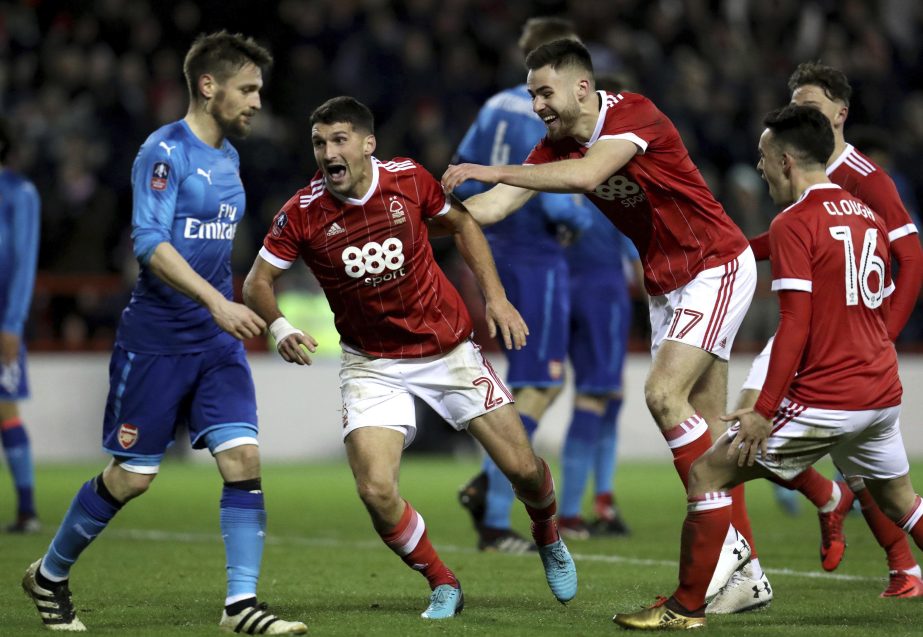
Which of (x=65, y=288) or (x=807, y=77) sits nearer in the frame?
(x=807, y=77)

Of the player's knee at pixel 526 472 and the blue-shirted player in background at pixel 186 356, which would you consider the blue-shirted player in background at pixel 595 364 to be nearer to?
the player's knee at pixel 526 472

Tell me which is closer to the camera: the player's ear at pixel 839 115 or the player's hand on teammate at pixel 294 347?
the player's hand on teammate at pixel 294 347

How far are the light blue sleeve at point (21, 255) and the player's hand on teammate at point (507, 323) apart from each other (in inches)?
180

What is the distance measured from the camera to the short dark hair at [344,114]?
6.00 meters

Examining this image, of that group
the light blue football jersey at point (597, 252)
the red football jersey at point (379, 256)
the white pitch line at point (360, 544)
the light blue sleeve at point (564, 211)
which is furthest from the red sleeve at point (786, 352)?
the light blue football jersey at point (597, 252)

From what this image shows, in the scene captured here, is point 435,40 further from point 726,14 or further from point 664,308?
point 664,308

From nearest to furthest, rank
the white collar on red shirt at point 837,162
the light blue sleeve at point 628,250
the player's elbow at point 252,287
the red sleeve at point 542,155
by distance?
1. the player's elbow at point 252,287
2. the red sleeve at point 542,155
3. the white collar on red shirt at point 837,162
4. the light blue sleeve at point 628,250

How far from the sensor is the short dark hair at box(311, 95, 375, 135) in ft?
19.7

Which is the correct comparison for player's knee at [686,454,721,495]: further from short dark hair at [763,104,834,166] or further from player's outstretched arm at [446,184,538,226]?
player's outstretched arm at [446,184,538,226]

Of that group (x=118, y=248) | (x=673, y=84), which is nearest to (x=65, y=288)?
(x=118, y=248)

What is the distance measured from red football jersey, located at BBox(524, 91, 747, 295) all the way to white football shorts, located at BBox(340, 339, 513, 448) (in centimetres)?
92

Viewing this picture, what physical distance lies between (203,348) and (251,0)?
14.4 metres

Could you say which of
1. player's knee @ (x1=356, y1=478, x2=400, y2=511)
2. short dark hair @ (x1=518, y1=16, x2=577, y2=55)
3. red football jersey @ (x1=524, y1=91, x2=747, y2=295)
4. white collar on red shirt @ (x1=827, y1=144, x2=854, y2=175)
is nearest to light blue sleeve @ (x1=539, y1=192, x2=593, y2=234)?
short dark hair @ (x1=518, y1=16, x2=577, y2=55)

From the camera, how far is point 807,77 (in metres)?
7.11
